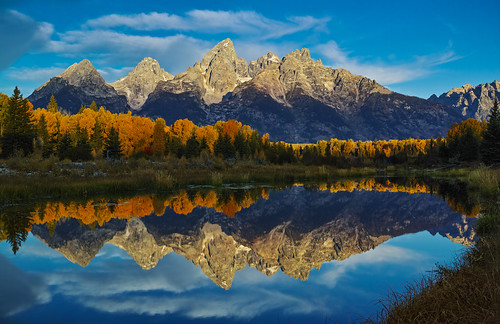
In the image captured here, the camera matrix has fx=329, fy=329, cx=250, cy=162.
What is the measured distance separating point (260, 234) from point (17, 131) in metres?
56.0

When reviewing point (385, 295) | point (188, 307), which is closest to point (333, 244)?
point (385, 295)

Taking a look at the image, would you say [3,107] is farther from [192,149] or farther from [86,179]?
[86,179]

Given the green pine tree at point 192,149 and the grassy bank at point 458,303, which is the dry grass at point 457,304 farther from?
the green pine tree at point 192,149

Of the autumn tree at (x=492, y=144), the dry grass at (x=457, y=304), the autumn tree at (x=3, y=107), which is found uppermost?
the autumn tree at (x=3, y=107)

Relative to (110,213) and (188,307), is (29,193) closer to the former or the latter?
(110,213)

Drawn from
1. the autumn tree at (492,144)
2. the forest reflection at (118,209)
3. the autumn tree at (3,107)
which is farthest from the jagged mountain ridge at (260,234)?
the autumn tree at (3,107)

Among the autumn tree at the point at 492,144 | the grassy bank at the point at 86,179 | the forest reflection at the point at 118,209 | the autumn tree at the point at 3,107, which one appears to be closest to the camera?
the forest reflection at the point at 118,209

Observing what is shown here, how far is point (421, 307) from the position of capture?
227 inches

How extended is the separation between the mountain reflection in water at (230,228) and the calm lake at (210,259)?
58 mm

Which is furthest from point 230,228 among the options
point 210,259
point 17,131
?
point 17,131

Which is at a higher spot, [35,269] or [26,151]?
[26,151]

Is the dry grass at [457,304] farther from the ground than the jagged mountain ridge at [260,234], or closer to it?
farther from the ground

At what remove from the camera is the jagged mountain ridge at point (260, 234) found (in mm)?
11484

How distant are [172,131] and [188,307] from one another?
353ft
